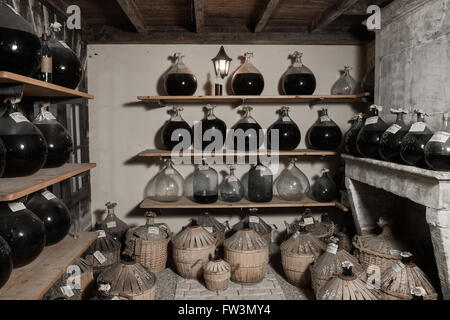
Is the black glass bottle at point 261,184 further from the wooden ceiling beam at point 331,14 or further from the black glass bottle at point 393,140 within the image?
the wooden ceiling beam at point 331,14

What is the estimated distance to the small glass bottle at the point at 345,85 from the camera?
3.64 metres

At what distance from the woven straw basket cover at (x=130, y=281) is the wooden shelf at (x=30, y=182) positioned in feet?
2.34

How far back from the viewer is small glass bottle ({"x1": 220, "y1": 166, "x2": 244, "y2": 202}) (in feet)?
11.2

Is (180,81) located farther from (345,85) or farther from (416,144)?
(416,144)

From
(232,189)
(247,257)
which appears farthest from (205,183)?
(247,257)

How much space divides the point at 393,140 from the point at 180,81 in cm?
189

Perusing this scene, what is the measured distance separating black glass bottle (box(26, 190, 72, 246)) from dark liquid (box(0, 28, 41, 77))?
79 cm

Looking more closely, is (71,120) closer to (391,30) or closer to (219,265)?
(219,265)

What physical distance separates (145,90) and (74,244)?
184 cm

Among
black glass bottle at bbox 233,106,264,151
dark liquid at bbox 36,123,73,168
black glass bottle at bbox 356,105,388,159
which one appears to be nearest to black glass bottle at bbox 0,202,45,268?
dark liquid at bbox 36,123,73,168

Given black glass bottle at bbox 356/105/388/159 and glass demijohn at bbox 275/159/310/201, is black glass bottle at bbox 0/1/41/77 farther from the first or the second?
glass demijohn at bbox 275/159/310/201

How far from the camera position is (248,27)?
350 cm
